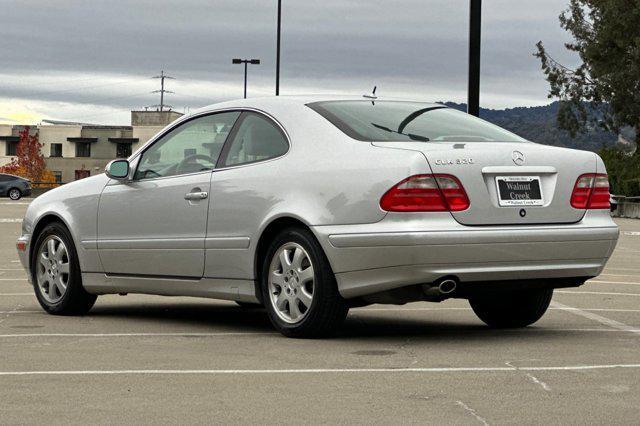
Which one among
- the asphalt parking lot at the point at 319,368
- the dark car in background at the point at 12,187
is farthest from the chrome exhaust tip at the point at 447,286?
the dark car in background at the point at 12,187

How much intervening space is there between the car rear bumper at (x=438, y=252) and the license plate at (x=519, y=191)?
16 cm

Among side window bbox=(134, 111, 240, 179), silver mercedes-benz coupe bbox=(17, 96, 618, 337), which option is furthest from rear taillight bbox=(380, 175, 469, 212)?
side window bbox=(134, 111, 240, 179)

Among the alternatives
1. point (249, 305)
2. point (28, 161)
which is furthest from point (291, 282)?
point (28, 161)

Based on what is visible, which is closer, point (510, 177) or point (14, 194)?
point (510, 177)

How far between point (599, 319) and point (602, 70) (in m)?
57.0

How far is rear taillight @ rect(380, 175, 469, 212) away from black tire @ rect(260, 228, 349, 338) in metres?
0.58

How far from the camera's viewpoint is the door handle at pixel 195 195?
984 cm

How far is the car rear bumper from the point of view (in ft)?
27.8

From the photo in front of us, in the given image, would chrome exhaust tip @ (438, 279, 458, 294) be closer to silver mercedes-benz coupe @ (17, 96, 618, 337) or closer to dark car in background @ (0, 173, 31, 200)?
silver mercedes-benz coupe @ (17, 96, 618, 337)

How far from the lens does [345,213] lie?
8.72 metres

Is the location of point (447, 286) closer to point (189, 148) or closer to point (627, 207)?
point (189, 148)

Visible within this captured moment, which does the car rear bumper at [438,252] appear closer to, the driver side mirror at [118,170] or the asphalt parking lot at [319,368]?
the asphalt parking lot at [319,368]

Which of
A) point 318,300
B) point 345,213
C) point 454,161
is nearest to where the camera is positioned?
point 454,161

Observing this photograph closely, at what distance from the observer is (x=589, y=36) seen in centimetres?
7012
